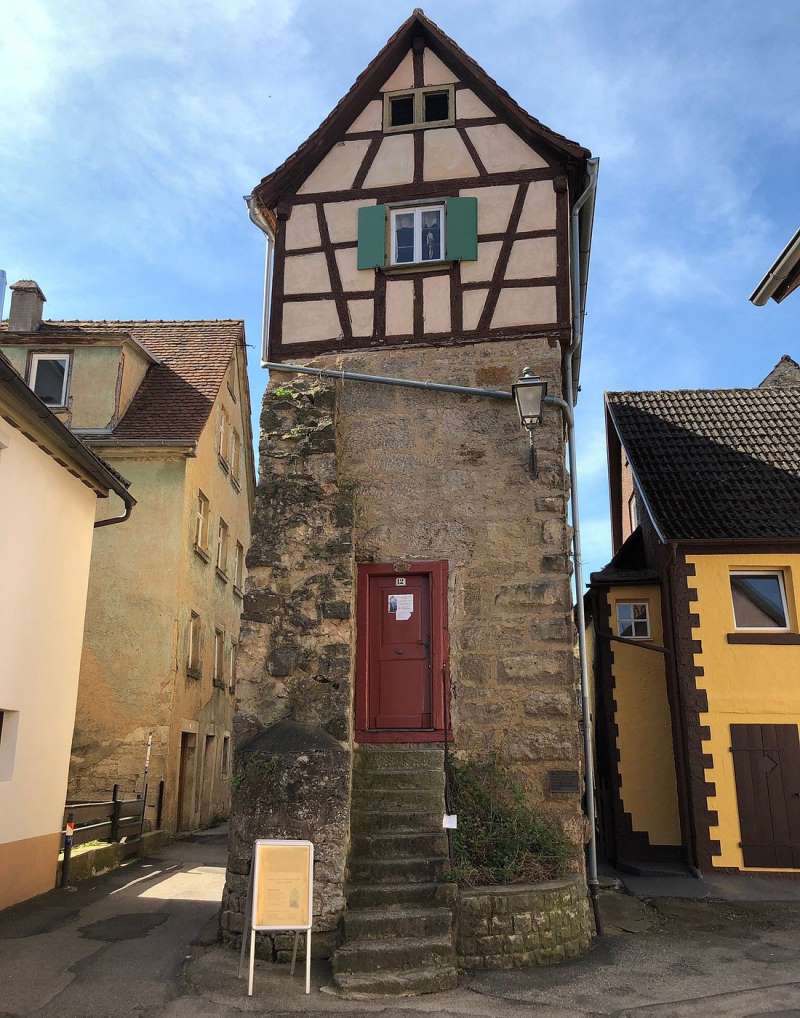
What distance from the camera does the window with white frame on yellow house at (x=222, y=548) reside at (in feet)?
61.4

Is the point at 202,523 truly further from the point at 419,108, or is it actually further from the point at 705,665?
the point at 705,665

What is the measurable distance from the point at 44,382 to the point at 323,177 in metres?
8.25

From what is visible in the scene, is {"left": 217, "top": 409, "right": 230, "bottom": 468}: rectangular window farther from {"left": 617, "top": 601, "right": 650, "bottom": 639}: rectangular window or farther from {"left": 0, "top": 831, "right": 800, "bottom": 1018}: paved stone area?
{"left": 0, "top": 831, "right": 800, "bottom": 1018}: paved stone area

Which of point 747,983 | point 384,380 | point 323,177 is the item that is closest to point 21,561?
point 384,380

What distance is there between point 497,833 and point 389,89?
8.83m

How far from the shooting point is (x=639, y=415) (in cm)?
1480

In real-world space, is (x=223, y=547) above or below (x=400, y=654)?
above

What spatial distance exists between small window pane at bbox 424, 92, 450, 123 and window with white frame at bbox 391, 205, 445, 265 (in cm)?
133

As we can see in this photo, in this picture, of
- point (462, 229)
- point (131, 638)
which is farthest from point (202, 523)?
point (462, 229)

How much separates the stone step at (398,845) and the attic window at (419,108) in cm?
816

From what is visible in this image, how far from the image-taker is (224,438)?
63.5 ft

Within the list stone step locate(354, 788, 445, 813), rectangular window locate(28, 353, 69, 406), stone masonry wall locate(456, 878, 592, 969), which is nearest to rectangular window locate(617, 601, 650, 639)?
stone step locate(354, 788, 445, 813)

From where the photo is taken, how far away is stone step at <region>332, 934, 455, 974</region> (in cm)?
630

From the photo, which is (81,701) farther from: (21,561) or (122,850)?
(21,561)
